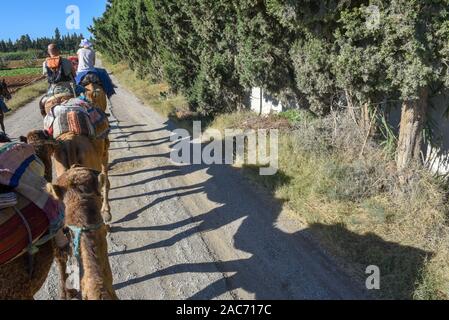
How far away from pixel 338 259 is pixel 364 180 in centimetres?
186

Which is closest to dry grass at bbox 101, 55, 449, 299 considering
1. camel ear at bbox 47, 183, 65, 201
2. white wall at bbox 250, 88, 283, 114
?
white wall at bbox 250, 88, 283, 114

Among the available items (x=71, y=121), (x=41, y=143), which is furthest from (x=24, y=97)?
(x=41, y=143)

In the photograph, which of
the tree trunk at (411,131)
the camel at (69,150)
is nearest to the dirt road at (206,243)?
the camel at (69,150)

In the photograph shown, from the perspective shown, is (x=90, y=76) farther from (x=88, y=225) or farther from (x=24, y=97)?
(x=24, y=97)

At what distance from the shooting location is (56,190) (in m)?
3.12

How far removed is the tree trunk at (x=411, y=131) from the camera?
5.84 metres

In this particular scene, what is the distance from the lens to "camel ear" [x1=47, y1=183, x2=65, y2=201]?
3.12 metres

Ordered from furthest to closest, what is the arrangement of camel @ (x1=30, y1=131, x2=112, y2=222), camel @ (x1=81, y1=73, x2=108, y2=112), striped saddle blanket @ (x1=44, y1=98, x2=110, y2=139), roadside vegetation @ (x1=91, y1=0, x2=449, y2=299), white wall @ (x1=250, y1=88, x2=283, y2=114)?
white wall @ (x1=250, y1=88, x2=283, y2=114) → camel @ (x1=81, y1=73, x2=108, y2=112) → striped saddle blanket @ (x1=44, y1=98, x2=110, y2=139) → roadside vegetation @ (x1=91, y1=0, x2=449, y2=299) → camel @ (x1=30, y1=131, x2=112, y2=222)

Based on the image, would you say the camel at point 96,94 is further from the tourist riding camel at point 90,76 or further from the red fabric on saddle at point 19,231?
the red fabric on saddle at point 19,231

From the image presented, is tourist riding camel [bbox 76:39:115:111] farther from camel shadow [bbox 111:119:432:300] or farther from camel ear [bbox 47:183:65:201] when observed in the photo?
camel ear [bbox 47:183:65:201]

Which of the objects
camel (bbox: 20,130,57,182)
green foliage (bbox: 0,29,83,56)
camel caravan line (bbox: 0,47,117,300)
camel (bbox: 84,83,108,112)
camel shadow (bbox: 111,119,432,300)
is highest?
green foliage (bbox: 0,29,83,56)

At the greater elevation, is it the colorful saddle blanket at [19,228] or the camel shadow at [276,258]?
the colorful saddle blanket at [19,228]

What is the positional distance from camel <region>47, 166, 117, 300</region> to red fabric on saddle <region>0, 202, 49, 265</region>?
211 mm

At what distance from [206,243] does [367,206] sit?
2.66 metres
